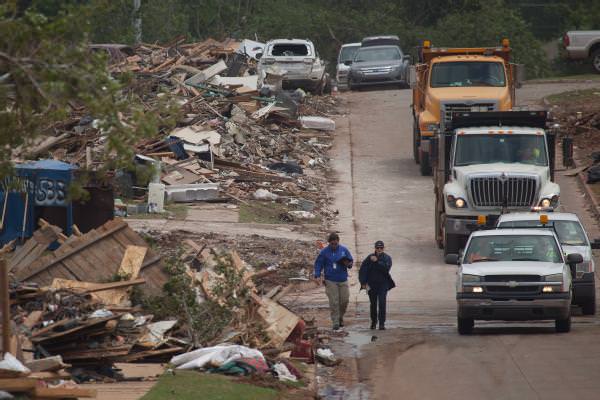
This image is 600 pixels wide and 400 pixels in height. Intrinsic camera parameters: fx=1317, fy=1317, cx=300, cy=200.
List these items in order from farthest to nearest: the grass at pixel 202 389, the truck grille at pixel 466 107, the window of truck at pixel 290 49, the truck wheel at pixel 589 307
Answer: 1. the window of truck at pixel 290 49
2. the truck grille at pixel 466 107
3. the truck wheel at pixel 589 307
4. the grass at pixel 202 389

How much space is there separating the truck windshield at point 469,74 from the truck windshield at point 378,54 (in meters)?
15.0

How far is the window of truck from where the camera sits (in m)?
46.8

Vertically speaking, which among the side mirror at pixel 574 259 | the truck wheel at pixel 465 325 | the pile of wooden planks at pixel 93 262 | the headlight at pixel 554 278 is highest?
the pile of wooden planks at pixel 93 262

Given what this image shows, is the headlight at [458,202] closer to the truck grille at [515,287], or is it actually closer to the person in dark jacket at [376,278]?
the person in dark jacket at [376,278]

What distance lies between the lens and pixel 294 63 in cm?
4634

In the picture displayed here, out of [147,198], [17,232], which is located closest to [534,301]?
[17,232]

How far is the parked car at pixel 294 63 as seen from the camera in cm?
4591

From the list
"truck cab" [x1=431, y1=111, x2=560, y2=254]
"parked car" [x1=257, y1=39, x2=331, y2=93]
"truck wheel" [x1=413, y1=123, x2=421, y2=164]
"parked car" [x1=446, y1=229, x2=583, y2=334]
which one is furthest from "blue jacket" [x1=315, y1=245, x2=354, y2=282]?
"parked car" [x1=257, y1=39, x2=331, y2=93]

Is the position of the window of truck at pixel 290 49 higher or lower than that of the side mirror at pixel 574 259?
higher

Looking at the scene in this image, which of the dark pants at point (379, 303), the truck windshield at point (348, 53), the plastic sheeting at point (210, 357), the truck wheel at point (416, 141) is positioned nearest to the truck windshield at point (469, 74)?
the truck wheel at point (416, 141)

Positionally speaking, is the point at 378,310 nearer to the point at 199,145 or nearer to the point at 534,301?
the point at 534,301

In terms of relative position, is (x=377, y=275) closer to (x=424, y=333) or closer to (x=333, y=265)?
(x=333, y=265)

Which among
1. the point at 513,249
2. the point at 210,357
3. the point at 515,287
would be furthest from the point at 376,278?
the point at 210,357

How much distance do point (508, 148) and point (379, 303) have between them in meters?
8.32
